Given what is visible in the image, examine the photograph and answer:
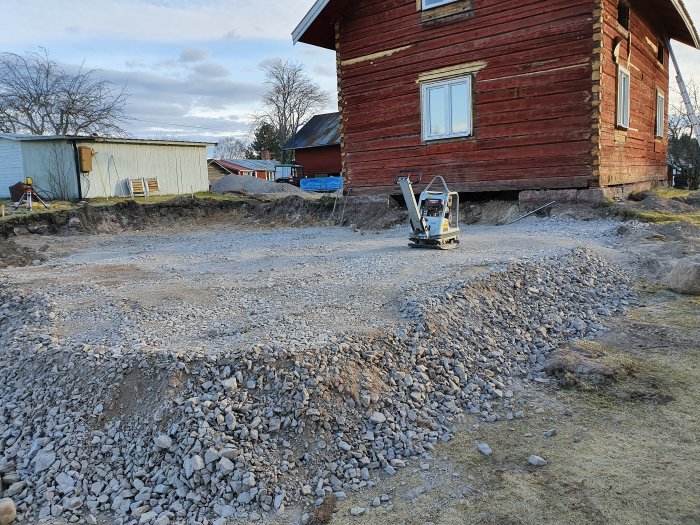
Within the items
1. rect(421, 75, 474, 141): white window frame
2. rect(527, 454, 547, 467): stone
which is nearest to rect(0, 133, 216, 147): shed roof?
rect(421, 75, 474, 141): white window frame

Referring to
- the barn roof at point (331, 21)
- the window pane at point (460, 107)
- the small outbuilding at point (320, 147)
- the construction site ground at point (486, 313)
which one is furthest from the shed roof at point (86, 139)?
the window pane at point (460, 107)

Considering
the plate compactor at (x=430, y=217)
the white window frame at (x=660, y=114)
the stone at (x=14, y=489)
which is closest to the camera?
the stone at (x=14, y=489)

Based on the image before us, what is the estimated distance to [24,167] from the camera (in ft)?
73.7

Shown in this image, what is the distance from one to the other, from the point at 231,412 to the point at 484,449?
73.2 inches

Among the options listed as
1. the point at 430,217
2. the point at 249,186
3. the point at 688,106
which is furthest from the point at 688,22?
the point at 249,186

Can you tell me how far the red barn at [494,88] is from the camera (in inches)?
443

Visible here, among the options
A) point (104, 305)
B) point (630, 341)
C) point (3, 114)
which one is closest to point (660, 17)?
point (630, 341)

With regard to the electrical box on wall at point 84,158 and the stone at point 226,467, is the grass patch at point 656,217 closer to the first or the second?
the stone at point 226,467

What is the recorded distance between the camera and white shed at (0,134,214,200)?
2169 centimetres

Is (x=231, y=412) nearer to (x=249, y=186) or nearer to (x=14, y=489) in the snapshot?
(x=14, y=489)

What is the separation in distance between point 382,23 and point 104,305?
10590mm

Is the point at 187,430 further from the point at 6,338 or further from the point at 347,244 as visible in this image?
the point at 347,244

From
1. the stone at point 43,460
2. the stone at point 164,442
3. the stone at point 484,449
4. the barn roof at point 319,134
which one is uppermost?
the barn roof at point 319,134

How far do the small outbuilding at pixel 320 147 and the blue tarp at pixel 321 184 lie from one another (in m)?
4.03
